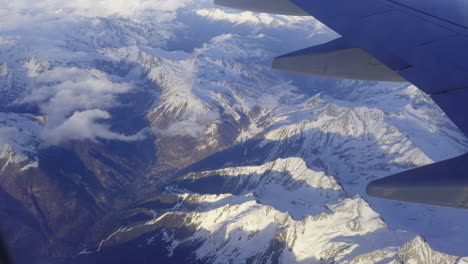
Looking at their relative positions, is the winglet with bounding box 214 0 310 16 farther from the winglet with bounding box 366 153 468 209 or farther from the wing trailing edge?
the winglet with bounding box 366 153 468 209

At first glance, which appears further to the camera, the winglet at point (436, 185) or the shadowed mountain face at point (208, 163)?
the shadowed mountain face at point (208, 163)

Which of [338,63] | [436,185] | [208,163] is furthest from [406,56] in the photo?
[208,163]

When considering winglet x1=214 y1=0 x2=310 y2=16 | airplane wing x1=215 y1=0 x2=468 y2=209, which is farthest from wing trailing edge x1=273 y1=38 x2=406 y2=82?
winglet x1=214 y1=0 x2=310 y2=16

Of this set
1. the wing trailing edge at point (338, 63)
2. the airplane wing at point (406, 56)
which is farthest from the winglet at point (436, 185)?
the wing trailing edge at point (338, 63)

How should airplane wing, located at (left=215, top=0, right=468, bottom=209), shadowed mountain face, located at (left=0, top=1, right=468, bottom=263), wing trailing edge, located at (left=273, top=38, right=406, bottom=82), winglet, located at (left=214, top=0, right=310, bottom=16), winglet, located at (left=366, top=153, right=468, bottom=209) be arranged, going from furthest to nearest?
shadowed mountain face, located at (left=0, top=1, right=468, bottom=263)
winglet, located at (left=214, top=0, right=310, bottom=16)
wing trailing edge, located at (left=273, top=38, right=406, bottom=82)
airplane wing, located at (left=215, top=0, right=468, bottom=209)
winglet, located at (left=366, top=153, right=468, bottom=209)

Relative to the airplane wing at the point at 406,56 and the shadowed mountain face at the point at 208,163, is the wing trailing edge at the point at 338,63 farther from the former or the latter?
the shadowed mountain face at the point at 208,163

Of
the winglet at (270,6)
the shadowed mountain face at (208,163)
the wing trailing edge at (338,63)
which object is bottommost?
the shadowed mountain face at (208,163)

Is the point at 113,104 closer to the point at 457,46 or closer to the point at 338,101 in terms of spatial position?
the point at 338,101

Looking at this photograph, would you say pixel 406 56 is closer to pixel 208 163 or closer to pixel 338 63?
pixel 338 63
